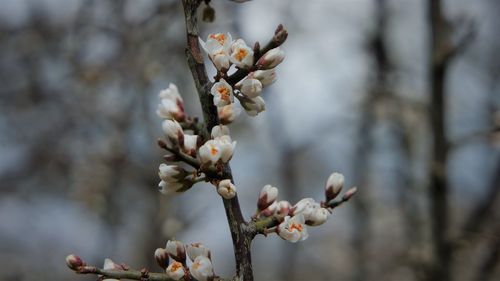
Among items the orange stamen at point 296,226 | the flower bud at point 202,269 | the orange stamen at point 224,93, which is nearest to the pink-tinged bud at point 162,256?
the flower bud at point 202,269

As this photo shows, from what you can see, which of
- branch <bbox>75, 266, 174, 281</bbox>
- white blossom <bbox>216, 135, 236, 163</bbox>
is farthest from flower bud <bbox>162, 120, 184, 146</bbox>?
branch <bbox>75, 266, 174, 281</bbox>

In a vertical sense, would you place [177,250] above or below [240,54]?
below

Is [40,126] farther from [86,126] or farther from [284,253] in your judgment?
[284,253]

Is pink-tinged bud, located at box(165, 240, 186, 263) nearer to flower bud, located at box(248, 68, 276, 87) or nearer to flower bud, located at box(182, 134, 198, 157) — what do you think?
flower bud, located at box(182, 134, 198, 157)

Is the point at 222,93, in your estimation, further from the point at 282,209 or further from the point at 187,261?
the point at 187,261

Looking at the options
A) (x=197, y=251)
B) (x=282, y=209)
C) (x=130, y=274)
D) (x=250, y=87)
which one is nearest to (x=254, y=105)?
(x=250, y=87)

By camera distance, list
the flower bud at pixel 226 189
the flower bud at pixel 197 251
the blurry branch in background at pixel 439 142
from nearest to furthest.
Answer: the flower bud at pixel 226 189, the flower bud at pixel 197 251, the blurry branch in background at pixel 439 142

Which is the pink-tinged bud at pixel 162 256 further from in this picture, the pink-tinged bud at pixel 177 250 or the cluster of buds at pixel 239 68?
the cluster of buds at pixel 239 68
